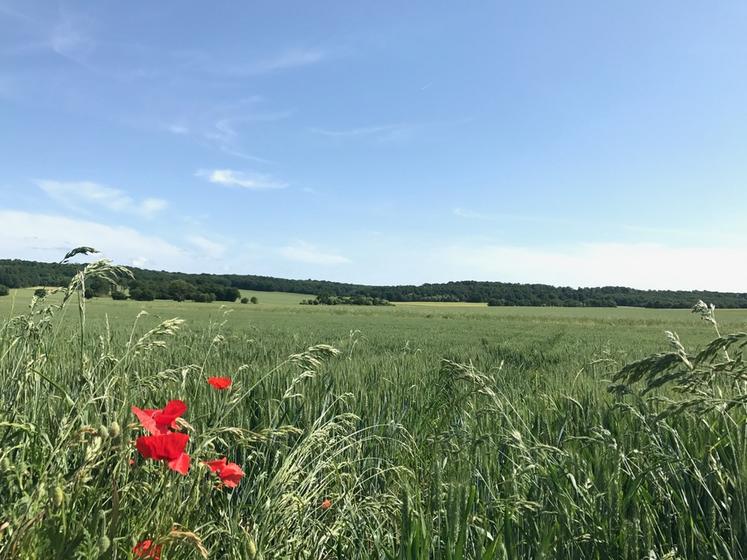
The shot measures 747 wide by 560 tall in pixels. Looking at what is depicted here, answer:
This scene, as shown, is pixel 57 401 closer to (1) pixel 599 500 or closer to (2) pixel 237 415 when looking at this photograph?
(2) pixel 237 415

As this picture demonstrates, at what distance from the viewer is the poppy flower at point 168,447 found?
3.54 ft

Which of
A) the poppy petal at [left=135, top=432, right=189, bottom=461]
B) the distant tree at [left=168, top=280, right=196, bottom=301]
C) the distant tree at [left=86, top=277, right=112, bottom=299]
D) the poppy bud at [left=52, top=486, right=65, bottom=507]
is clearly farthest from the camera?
the distant tree at [left=168, top=280, right=196, bottom=301]

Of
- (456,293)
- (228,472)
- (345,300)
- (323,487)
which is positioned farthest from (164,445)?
(456,293)

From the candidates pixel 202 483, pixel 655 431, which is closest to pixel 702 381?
pixel 655 431

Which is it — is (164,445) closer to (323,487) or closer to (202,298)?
(323,487)

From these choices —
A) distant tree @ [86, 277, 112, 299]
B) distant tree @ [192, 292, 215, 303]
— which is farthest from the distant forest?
distant tree @ [86, 277, 112, 299]

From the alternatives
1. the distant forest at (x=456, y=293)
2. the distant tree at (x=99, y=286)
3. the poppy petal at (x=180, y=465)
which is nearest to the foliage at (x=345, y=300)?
the distant forest at (x=456, y=293)

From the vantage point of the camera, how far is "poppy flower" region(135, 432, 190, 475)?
3.54 feet

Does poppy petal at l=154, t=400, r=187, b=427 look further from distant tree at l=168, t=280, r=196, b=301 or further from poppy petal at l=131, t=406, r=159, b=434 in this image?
distant tree at l=168, t=280, r=196, b=301

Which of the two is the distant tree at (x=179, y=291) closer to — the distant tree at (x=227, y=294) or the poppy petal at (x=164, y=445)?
the distant tree at (x=227, y=294)

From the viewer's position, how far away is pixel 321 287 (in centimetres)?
9406

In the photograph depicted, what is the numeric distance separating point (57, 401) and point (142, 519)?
1008 mm

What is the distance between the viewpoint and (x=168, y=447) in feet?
3.58

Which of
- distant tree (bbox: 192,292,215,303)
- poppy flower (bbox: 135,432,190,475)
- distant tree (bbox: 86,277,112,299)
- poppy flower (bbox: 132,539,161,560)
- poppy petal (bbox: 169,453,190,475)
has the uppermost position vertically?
distant tree (bbox: 86,277,112,299)
